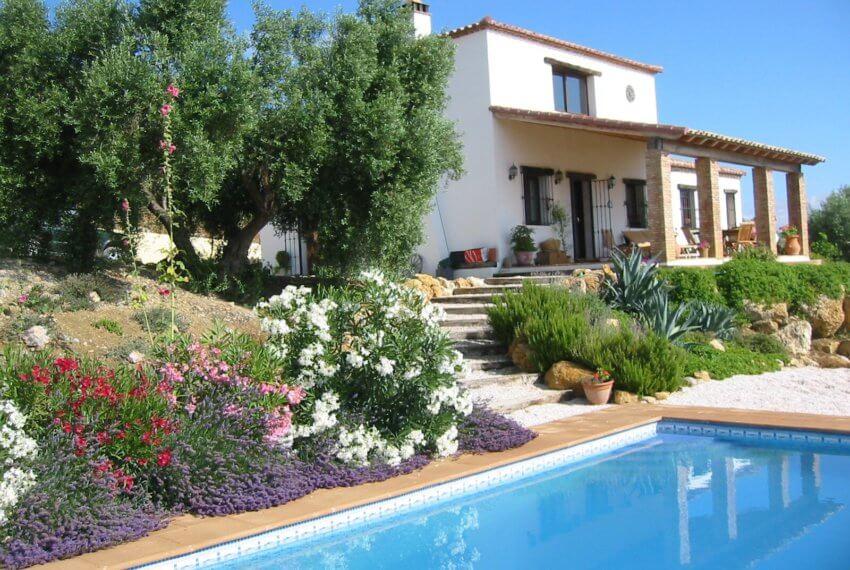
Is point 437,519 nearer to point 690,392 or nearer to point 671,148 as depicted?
point 690,392

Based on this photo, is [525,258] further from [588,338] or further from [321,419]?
[321,419]

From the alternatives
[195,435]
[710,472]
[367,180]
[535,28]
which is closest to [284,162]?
[367,180]

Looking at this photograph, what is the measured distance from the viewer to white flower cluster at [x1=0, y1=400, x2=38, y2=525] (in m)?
4.51

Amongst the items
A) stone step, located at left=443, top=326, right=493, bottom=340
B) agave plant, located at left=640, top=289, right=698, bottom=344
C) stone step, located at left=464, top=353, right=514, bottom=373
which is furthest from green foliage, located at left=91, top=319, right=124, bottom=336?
agave plant, located at left=640, top=289, right=698, bottom=344

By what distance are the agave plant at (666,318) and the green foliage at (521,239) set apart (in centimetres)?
419

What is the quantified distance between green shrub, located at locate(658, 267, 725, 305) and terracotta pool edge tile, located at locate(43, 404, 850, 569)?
4.91m

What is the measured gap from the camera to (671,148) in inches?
592

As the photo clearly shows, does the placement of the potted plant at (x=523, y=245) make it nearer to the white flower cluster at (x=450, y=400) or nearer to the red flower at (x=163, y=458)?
the white flower cluster at (x=450, y=400)

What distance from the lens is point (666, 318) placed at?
11773 mm

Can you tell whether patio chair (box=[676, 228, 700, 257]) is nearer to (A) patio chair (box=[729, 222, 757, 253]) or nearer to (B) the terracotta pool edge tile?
(A) patio chair (box=[729, 222, 757, 253])

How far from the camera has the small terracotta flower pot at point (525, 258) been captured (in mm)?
16469

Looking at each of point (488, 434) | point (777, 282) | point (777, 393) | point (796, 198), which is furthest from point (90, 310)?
point (796, 198)

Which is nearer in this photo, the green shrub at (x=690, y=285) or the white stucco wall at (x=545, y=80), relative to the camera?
the green shrub at (x=690, y=285)

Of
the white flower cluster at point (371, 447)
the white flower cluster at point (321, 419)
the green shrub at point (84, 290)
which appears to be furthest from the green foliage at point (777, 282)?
the green shrub at point (84, 290)
